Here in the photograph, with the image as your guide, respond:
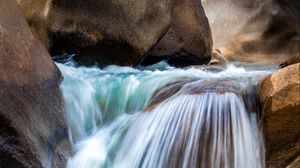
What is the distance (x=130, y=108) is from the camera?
464 centimetres

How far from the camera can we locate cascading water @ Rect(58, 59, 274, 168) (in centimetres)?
360

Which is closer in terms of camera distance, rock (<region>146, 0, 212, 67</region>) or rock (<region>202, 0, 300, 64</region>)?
rock (<region>146, 0, 212, 67</region>)

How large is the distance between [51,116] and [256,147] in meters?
1.83

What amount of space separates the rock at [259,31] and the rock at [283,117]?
781 centimetres

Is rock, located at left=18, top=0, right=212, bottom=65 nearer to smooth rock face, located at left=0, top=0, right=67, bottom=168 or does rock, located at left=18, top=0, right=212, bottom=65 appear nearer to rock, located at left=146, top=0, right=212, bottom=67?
rock, located at left=146, top=0, right=212, bottom=67

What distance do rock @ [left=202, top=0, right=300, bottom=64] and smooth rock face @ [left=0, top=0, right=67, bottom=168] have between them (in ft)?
25.4

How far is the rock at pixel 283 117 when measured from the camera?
3.31 meters

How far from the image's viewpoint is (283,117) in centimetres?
338

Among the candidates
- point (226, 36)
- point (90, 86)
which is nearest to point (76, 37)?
point (90, 86)

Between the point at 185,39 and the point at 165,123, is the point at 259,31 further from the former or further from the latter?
the point at 165,123

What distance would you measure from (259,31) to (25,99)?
9.59m

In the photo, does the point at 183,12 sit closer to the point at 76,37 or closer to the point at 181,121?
the point at 76,37

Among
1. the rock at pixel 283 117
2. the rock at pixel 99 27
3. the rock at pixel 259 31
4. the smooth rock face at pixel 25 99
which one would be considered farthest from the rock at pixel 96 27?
the rock at pixel 259 31

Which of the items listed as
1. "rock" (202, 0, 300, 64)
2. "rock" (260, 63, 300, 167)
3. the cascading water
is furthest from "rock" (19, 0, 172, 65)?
"rock" (202, 0, 300, 64)
